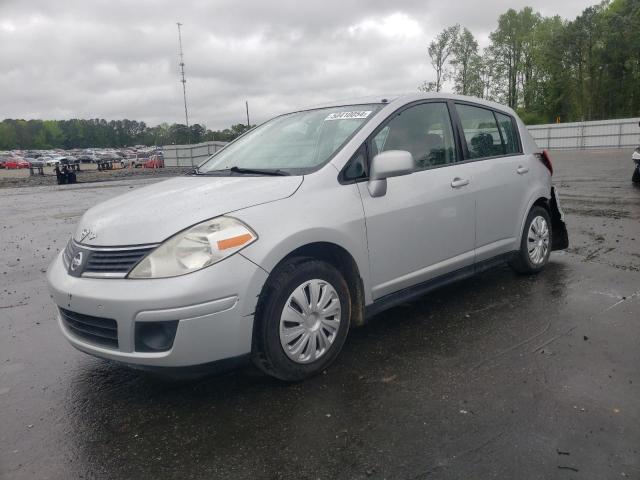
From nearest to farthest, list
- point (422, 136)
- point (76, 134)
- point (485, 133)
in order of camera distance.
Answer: point (422, 136), point (485, 133), point (76, 134)

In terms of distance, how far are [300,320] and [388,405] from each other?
0.69m

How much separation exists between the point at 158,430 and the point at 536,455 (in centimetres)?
187

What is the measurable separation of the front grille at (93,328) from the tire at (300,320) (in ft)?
2.51

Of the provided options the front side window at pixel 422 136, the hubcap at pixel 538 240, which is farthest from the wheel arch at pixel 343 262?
the hubcap at pixel 538 240

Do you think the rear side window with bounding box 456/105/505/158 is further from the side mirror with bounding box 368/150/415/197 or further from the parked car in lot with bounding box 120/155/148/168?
the parked car in lot with bounding box 120/155/148/168

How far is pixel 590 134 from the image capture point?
37719 mm

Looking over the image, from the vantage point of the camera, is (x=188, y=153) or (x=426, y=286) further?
(x=188, y=153)

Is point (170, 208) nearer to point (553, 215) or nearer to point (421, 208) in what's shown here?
point (421, 208)

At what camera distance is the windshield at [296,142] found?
3.68 m

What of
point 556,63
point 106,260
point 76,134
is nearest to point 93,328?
point 106,260

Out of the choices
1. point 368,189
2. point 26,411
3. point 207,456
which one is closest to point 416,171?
point 368,189

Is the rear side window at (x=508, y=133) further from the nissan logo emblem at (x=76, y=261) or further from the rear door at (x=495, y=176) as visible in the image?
the nissan logo emblem at (x=76, y=261)

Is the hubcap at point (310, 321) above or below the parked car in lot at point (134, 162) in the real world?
below

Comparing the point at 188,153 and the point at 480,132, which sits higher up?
the point at 188,153
